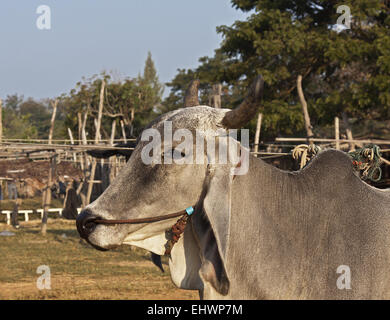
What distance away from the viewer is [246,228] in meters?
2.30

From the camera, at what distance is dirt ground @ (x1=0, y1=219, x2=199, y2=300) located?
321 inches

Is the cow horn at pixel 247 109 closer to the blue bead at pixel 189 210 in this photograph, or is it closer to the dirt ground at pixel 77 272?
the blue bead at pixel 189 210

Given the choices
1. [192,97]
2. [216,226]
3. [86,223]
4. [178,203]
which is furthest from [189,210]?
[192,97]

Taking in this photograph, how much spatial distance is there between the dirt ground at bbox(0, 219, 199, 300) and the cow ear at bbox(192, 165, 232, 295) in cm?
557

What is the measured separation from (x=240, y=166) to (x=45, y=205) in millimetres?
15153

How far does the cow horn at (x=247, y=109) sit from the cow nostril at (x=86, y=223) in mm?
676

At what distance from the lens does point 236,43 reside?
1478 centimetres

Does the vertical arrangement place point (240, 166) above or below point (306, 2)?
below

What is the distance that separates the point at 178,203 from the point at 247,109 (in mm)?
516

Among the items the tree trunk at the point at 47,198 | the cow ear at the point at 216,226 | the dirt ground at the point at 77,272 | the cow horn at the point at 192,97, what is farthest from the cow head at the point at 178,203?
the tree trunk at the point at 47,198

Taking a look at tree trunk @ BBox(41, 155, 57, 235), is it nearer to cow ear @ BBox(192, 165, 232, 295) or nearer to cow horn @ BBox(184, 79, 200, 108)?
cow horn @ BBox(184, 79, 200, 108)

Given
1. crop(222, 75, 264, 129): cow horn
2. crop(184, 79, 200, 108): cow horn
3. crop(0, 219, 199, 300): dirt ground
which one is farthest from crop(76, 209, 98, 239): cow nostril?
crop(0, 219, 199, 300): dirt ground
